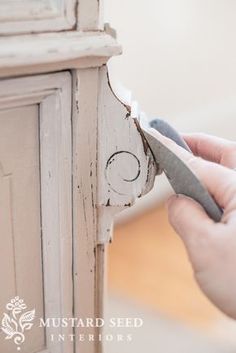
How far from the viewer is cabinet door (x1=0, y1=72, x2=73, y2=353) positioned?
599 mm

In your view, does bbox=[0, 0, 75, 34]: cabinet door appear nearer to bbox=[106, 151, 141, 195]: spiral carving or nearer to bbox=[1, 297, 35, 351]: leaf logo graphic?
bbox=[106, 151, 141, 195]: spiral carving

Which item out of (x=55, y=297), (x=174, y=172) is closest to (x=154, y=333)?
(x=55, y=297)

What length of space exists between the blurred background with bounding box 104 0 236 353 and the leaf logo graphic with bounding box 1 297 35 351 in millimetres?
581

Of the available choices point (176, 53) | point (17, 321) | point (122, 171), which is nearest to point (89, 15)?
point (122, 171)

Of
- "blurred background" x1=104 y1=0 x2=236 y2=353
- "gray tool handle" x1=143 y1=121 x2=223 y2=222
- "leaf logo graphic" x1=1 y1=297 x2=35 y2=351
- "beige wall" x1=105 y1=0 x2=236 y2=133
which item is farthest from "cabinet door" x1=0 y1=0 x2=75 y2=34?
"beige wall" x1=105 y1=0 x2=236 y2=133

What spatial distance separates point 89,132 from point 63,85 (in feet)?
0.18

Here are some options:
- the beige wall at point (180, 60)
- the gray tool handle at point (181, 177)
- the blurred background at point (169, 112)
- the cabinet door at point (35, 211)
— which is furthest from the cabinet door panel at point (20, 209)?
the beige wall at point (180, 60)

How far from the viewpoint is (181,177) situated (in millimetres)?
602

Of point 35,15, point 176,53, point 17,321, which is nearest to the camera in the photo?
point 35,15

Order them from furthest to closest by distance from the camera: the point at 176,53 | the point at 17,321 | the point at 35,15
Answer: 1. the point at 176,53
2. the point at 17,321
3. the point at 35,15

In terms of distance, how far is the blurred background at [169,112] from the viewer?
4.97ft

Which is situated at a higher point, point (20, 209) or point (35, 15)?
point (35, 15)

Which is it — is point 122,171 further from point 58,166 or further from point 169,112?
point 169,112

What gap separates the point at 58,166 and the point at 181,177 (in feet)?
0.41
